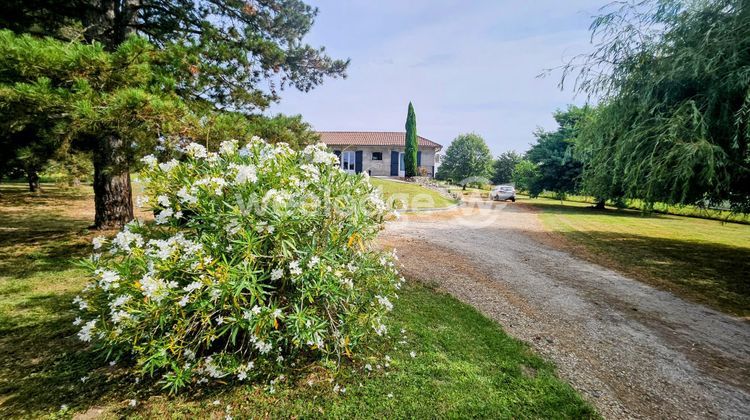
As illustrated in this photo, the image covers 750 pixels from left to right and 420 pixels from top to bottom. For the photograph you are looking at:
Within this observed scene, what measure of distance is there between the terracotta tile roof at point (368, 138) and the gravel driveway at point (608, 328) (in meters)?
24.0

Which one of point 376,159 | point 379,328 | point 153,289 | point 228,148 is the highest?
point 376,159

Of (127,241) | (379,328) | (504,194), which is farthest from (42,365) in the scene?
(504,194)

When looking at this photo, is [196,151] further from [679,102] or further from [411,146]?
[411,146]

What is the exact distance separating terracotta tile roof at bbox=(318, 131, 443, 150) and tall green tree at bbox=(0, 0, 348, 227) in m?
22.2

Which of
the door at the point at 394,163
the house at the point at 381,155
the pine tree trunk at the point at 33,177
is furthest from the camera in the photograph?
the door at the point at 394,163

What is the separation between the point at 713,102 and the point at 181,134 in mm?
9519

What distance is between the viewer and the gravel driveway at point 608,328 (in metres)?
2.95

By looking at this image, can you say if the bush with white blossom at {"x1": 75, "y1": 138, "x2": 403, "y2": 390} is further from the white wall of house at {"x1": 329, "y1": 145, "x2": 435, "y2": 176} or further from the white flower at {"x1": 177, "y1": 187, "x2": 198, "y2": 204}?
the white wall of house at {"x1": 329, "y1": 145, "x2": 435, "y2": 176}

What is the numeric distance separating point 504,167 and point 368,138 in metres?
25.0

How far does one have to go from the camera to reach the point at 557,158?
65.9 feet

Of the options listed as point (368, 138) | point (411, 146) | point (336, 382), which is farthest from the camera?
point (368, 138)

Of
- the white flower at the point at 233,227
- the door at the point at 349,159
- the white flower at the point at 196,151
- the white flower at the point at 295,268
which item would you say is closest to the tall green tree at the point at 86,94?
the white flower at the point at 196,151

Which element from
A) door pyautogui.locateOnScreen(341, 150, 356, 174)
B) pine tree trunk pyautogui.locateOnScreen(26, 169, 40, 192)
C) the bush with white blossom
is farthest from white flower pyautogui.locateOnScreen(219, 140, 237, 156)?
door pyautogui.locateOnScreen(341, 150, 356, 174)

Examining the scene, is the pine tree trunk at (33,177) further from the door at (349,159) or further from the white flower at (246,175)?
the door at (349,159)
